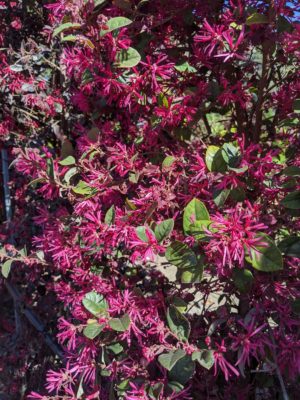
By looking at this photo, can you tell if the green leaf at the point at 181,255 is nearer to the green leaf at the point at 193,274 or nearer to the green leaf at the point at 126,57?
the green leaf at the point at 193,274

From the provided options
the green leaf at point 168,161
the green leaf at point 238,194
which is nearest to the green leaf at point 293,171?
the green leaf at point 238,194

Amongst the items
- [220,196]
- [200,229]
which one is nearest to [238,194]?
[220,196]

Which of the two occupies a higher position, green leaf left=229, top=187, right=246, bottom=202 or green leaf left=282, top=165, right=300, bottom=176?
green leaf left=282, top=165, right=300, bottom=176

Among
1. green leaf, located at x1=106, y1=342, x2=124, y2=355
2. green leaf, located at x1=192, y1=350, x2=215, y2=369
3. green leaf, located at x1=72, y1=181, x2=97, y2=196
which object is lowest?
green leaf, located at x1=106, y1=342, x2=124, y2=355

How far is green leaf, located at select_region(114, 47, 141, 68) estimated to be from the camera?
4.59ft

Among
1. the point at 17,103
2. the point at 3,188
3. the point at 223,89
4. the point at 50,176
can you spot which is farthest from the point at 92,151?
the point at 3,188

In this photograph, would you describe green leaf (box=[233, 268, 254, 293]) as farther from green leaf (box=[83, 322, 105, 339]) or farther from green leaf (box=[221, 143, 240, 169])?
green leaf (box=[83, 322, 105, 339])

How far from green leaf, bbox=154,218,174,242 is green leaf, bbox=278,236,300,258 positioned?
1.13 feet

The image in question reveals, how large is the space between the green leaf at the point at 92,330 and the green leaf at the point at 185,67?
83 cm

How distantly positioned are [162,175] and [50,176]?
1.39ft

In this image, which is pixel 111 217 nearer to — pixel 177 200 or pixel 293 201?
pixel 177 200

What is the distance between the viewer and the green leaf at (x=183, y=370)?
1.40 metres

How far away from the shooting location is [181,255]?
1305mm

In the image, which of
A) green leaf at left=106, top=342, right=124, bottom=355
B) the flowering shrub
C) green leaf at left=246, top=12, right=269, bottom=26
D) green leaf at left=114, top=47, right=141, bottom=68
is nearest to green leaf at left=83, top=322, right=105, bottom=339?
the flowering shrub
